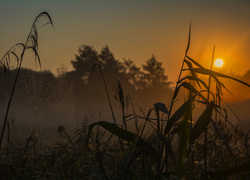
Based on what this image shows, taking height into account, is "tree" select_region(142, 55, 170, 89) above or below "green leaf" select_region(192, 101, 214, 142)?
above

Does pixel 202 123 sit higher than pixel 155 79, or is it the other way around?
pixel 155 79

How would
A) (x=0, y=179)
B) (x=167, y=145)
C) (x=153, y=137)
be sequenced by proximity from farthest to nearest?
(x=153, y=137) < (x=0, y=179) < (x=167, y=145)

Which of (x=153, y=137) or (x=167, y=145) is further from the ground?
(x=153, y=137)

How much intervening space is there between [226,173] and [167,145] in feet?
1.17

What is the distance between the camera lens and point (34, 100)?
1095cm

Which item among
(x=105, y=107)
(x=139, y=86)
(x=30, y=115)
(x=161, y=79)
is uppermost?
(x=161, y=79)

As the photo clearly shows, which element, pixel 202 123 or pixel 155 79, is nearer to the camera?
pixel 202 123

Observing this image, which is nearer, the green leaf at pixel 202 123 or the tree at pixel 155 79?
the green leaf at pixel 202 123

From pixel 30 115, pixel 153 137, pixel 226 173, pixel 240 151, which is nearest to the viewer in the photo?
pixel 226 173

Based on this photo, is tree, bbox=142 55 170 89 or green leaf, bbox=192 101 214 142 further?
tree, bbox=142 55 170 89

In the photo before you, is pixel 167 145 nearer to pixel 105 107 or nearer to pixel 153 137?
pixel 153 137

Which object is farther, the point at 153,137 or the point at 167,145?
the point at 153,137

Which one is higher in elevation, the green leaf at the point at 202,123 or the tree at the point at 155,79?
the tree at the point at 155,79

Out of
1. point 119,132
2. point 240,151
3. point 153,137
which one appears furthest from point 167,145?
point 153,137
